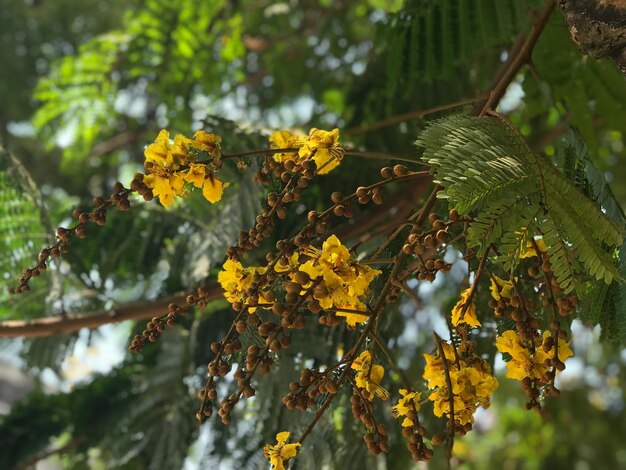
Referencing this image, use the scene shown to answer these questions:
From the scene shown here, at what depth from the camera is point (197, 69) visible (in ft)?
11.5

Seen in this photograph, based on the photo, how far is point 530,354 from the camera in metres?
1.25

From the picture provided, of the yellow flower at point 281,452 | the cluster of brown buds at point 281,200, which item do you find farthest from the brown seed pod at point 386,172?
the yellow flower at point 281,452

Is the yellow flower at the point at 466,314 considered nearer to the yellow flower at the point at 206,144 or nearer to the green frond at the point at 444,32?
the yellow flower at the point at 206,144

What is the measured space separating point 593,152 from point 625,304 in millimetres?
786

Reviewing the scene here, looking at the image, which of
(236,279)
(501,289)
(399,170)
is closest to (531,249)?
(501,289)

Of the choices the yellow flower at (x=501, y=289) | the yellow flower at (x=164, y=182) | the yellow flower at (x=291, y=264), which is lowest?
the yellow flower at (x=501, y=289)

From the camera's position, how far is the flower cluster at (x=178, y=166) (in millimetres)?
1289

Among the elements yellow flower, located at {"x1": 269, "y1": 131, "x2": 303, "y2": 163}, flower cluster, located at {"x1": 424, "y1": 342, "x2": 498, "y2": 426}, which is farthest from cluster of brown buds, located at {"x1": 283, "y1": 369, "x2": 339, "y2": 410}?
yellow flower, located at {"x1": 269, "y1": 131, "x2": 303, "y2": 163}

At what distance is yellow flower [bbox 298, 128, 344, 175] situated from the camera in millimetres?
1333

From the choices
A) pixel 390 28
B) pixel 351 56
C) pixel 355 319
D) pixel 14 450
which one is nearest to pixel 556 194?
pixel 355 319

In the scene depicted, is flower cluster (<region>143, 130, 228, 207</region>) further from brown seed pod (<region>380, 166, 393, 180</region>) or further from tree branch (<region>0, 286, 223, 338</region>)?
tree branch (<region>0, 286, 223, 338</region>)

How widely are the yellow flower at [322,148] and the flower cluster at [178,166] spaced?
145 mm

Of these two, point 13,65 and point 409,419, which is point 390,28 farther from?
point 13,65

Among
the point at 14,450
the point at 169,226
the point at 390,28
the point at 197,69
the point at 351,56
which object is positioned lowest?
the point at 14,450
